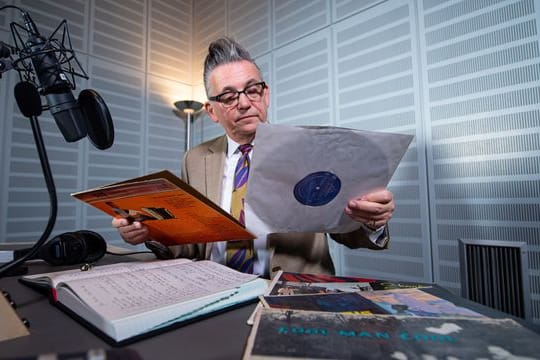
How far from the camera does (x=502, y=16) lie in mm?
1588

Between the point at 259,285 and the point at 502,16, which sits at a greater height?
the point at 502,16

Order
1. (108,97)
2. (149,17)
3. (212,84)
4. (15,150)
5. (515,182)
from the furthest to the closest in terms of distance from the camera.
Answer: (149,17) → (108,97) → (15,150) → (515,182) → (212,84)

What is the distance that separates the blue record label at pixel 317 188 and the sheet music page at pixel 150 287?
20 cm

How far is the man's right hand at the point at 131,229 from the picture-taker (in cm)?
82

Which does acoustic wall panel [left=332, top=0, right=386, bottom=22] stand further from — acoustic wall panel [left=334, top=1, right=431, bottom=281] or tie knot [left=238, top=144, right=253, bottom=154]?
tie knot [left=238, top=144, right=253, bottom=154]

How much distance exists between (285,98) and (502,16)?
153 cm

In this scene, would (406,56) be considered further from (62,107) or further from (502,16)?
(62,107)

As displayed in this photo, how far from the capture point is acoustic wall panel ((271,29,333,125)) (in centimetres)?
232

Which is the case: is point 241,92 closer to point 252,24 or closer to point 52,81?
point 52,81

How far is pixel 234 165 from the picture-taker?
1227 mm

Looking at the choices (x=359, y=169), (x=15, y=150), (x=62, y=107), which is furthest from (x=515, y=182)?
(x=15, y=150)

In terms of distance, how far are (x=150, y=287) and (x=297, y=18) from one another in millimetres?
2617

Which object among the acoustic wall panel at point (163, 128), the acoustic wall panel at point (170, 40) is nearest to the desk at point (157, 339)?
the acoustic wall panel at point (163, 128)

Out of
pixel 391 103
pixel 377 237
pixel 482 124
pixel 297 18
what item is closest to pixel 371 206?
pixel 377 237
